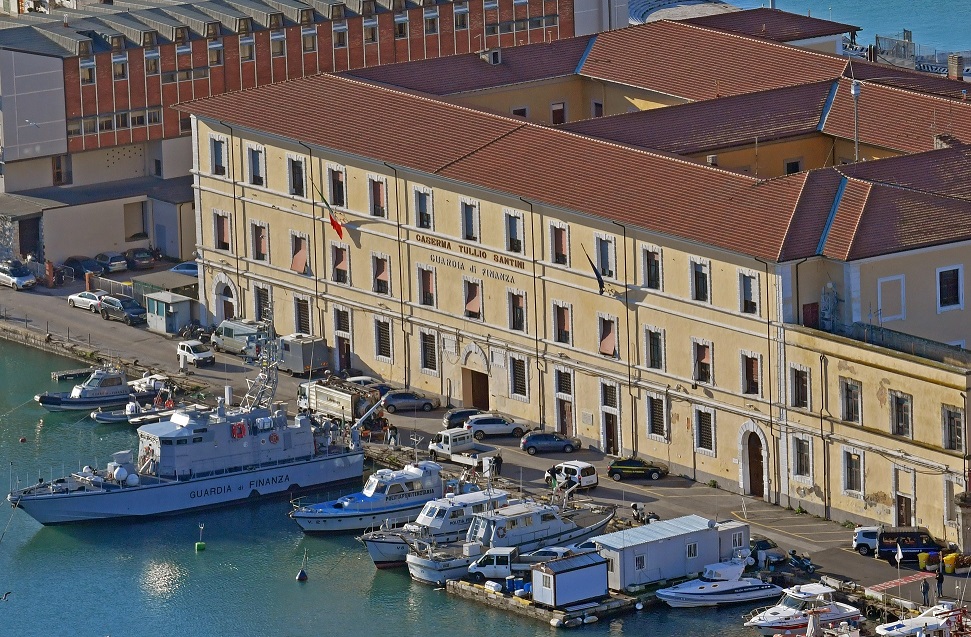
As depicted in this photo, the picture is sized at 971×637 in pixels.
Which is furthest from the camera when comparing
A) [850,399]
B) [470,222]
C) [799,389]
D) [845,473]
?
[470,222]

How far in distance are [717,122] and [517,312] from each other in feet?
52.4

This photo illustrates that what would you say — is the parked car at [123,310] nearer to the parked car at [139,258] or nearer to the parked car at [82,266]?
the parked car at [82,266]

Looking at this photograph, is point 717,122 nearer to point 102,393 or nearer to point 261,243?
point 261,243

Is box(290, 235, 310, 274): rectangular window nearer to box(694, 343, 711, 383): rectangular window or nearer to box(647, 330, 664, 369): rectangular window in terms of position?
box(647, 330, 664, 369): rectangular window

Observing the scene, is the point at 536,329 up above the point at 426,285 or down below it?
below

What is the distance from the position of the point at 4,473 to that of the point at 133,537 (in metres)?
12.8

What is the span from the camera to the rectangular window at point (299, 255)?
159m

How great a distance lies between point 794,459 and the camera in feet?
429

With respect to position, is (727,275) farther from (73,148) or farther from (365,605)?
(73,148)

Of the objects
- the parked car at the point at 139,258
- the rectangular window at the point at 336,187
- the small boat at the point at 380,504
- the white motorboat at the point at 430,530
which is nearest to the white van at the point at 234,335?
the rectangular window at the point at 336,187

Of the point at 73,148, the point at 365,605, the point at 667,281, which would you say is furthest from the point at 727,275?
the point at 73,148

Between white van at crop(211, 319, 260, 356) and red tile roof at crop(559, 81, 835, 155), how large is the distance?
23475 mm

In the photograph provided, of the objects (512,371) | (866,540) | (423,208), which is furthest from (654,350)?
(423,208)

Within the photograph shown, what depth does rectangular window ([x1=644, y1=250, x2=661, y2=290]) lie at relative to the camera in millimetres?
136500
